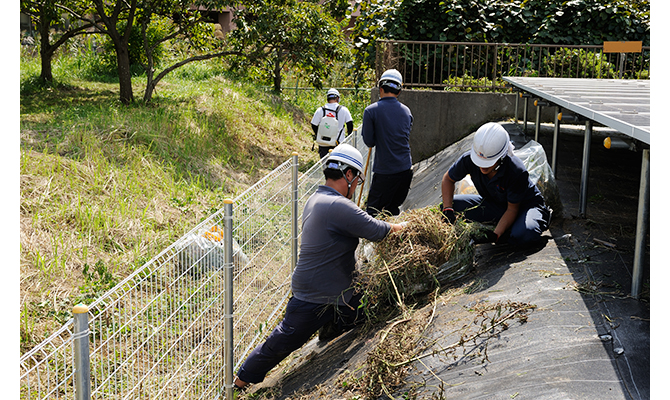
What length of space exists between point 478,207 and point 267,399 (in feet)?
8.26

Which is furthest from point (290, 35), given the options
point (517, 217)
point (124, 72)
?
point (517, 217)

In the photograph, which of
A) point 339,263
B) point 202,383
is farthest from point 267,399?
point 339,263

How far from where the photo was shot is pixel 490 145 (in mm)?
4516

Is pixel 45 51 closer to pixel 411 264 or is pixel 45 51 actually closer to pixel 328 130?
pixel 328 130

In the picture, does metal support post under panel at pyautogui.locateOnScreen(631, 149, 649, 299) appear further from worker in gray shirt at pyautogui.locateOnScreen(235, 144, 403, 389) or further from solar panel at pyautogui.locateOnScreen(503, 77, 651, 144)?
worker in gray shirt at pyautogui.locateOnScreen(235, 144, 403, 389)

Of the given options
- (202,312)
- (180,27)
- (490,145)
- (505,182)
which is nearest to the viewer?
(202,312)

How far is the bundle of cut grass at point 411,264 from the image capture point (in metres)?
4.26

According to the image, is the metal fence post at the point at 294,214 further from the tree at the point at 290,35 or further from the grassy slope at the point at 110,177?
the tree at the point at 290,35

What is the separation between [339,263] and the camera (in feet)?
14.1

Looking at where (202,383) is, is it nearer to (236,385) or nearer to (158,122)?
(236,385)

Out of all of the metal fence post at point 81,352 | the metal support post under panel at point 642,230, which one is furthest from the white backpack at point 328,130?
the metal fence post at point 81,352

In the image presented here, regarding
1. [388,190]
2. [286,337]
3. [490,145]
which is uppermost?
[490,145]

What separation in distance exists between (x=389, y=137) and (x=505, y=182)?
79.7 inches

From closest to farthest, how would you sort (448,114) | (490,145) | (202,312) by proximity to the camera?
(202,312) → (490,145) → (448,114)
